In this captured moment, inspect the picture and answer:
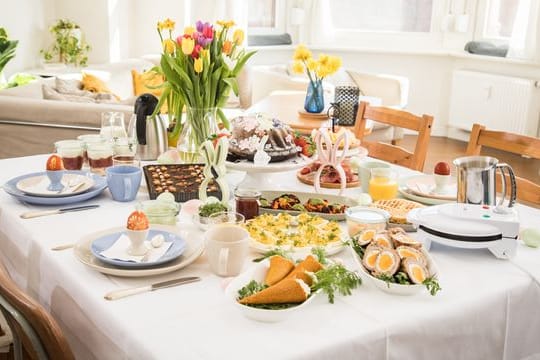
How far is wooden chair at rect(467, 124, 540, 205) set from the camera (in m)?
2.24

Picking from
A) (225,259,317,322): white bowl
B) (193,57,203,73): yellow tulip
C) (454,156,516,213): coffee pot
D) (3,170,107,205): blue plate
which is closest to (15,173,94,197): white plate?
(3,170,107,205): blue plate

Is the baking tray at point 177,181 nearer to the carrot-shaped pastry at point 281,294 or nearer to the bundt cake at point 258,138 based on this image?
the bundt cake at point 258,138

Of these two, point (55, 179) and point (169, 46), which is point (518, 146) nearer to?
point (169, 46)

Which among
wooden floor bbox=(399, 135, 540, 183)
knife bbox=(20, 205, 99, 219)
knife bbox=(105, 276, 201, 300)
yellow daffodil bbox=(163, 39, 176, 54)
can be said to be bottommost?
wooden floor bbox=(399, 135, 540, 183)

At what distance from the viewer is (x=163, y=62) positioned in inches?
91.7

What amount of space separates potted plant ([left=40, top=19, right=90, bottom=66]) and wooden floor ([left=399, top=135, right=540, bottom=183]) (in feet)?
9.95

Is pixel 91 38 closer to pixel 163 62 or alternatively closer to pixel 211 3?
pixel 211 3

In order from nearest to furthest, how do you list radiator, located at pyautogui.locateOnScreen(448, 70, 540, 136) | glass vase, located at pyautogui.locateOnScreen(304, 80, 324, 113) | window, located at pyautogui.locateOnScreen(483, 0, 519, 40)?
glass vase, located at pyautogui.locateOnScreen(304, 80, 324, 113) < radiator, located at pyautogui.locateOnScreen(448, 70, 540, 136) < window, located at pyautogui.locateOnScreen(483, 0, 519, 40)

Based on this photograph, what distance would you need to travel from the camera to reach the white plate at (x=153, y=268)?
149 centimetres

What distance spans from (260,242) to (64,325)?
0.47 metres

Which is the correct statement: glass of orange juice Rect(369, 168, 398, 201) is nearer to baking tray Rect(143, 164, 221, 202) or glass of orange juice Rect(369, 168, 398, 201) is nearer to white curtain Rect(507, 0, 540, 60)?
baking tray Rect(143, 164, 221, 202)

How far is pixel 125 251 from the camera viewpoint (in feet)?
5.20

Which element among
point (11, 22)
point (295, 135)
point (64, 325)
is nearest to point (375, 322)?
point (64, 325)

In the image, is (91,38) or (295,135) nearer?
(295,135)
